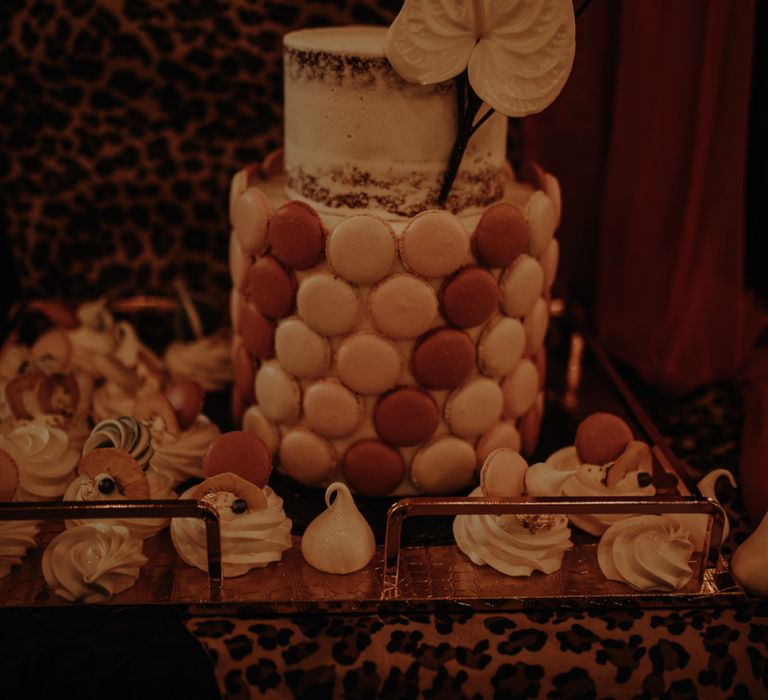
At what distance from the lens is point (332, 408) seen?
1.39 m

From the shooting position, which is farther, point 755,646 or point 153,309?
point 153,309

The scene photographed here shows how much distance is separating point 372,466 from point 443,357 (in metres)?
0.21

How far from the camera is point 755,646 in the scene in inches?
48.9

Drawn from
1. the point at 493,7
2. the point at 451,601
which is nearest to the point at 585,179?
the point at 493,7

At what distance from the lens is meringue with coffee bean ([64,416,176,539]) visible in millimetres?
1291

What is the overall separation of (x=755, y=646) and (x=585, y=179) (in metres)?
0.94

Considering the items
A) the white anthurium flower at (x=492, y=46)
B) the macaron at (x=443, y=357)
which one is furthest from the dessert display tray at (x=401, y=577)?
the white anthurium flower at (x=492, y=46)

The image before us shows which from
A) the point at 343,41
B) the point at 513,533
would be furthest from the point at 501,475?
the point at 343,41

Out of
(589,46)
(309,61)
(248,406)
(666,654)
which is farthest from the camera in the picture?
(589,46)

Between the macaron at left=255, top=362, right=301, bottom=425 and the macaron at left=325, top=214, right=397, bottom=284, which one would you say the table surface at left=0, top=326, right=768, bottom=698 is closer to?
the macaron at left=255, top=362, right=301, bottom=425

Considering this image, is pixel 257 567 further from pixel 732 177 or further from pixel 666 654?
pixel 732 177

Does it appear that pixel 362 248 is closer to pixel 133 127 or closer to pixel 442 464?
pixel 442 464

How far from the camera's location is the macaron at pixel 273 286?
4.49 feet

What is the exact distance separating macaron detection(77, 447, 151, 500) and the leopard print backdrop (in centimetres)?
70
